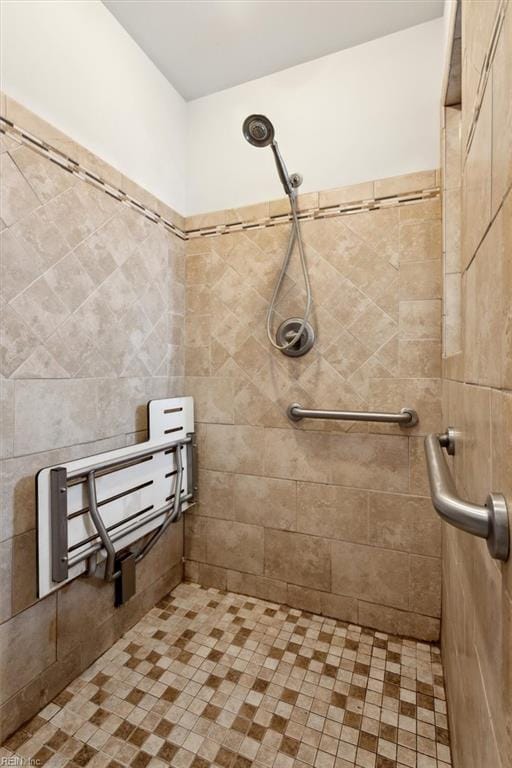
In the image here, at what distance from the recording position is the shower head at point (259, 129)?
1215 mm

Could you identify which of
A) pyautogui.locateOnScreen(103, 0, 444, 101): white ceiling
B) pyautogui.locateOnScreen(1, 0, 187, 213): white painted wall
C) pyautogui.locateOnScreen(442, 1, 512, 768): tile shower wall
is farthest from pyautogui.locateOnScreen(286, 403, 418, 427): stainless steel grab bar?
pyautogui.locateOnScreen(103, 0, 444, 101): white ceiling

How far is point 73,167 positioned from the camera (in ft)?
3.86

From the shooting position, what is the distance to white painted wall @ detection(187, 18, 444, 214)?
4.47 feet

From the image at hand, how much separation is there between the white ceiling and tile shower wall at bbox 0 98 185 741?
0.61m

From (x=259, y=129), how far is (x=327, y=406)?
1011 mm

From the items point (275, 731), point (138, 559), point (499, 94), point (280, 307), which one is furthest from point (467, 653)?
point (280, 307)

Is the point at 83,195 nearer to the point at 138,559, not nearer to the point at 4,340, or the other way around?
the point at 4,340

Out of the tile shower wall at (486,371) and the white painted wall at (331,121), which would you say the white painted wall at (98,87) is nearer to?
the white painted wall at (331,121)

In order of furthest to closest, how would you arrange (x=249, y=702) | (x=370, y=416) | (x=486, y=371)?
1. (x=370, y=416)
2. (x=249, y=702)
3. (x=486, y=371)

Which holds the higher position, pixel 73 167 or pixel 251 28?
pixel 251 28

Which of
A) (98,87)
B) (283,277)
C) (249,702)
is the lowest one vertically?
(249,702)

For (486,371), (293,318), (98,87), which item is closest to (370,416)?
(293,318)

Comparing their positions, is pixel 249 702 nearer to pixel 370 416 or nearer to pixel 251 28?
pixel 370 416

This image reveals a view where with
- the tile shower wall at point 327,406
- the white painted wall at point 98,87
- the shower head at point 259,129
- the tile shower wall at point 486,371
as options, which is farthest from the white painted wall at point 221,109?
the tile shower wall at point 486,371
